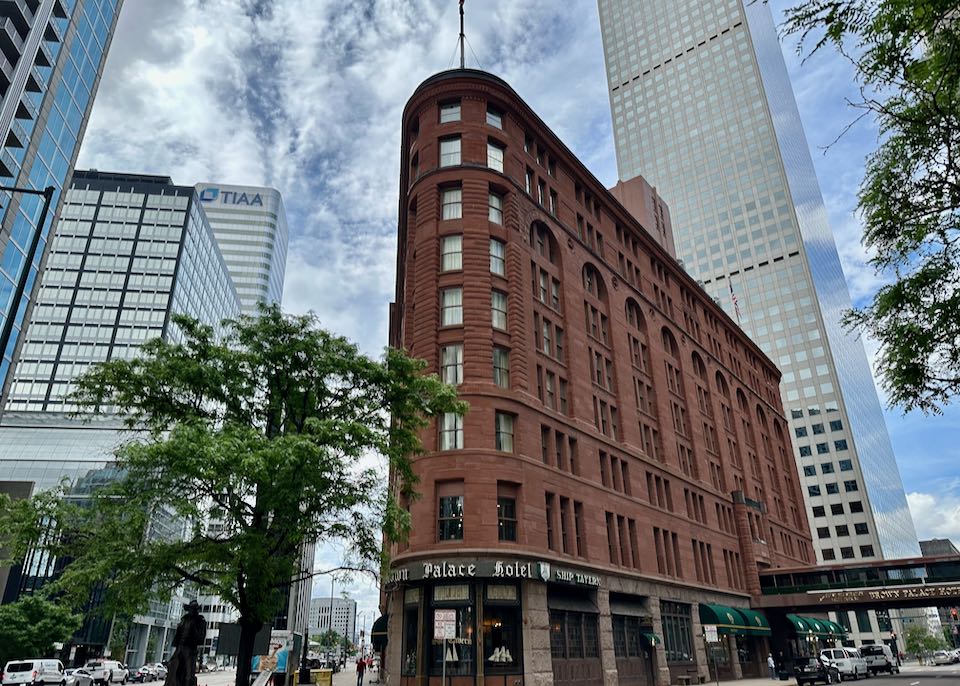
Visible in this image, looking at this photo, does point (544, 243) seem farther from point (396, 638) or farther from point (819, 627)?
point (819, 627)

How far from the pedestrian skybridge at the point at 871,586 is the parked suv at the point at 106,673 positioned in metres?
57.3

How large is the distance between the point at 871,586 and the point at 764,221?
365ft

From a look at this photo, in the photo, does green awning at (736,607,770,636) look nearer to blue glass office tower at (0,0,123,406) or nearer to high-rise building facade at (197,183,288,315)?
blue glass office tower at (0,0,123,406)

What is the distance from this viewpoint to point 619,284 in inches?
2169

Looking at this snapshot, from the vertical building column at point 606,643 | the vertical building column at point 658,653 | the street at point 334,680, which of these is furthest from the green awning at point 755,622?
the street at point 334,680

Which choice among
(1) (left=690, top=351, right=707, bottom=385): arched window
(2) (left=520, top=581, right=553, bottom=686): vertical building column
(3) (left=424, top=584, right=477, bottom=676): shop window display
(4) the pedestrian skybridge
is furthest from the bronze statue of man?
(1) (left=690, top=351, right=707, bottom=385): arched window

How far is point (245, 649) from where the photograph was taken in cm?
2139

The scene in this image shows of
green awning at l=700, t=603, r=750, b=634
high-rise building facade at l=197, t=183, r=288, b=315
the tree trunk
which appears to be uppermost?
high-rise building facade at l=197, t=183, r=288, b=315

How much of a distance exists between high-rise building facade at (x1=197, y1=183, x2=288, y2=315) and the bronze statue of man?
174356 millimetres

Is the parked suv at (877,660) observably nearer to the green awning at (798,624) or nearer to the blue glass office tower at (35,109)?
the green awning at (798,624)

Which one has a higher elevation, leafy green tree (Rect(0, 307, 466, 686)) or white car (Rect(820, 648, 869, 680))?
leafy green tree (Rect(0, 307, 466, 686))

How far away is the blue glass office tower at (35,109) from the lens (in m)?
47.2

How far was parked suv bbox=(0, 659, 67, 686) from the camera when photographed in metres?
38.6

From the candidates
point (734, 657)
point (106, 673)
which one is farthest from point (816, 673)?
point (106, 673)
